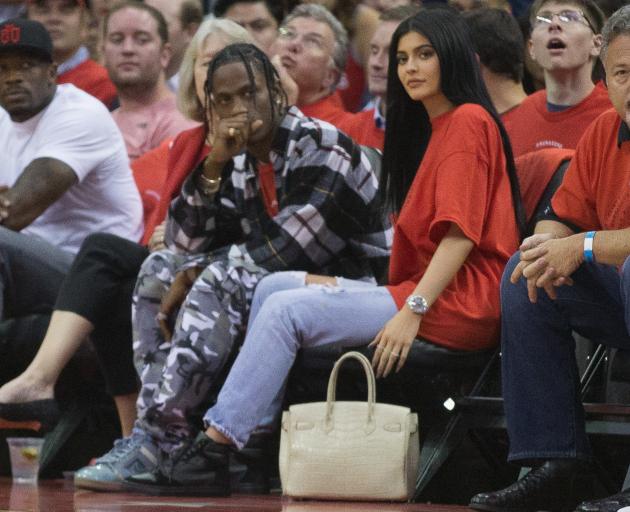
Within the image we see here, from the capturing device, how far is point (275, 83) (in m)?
5.11

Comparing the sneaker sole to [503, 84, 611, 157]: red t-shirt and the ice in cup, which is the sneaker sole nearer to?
the ice in cup

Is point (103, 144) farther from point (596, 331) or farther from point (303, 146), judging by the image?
point (596, 331)

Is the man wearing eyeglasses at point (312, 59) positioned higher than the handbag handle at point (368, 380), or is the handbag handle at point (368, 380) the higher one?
the man wearing eyeglasses at point (312, 59)

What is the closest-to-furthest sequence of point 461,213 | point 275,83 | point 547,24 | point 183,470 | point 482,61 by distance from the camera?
point 461,213 < point 183,470 < point 275,83 < point 547,24 < point 482,61

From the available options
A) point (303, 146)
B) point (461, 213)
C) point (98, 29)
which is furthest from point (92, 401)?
point (98, 29)

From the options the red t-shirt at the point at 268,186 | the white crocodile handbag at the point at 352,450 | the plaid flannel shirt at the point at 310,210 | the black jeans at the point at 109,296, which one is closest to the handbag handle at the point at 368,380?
the white crocodile handbag at the point at 352,450

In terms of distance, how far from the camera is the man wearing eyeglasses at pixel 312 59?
6668 mm

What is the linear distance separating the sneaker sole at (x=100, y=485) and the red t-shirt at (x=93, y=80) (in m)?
3.29

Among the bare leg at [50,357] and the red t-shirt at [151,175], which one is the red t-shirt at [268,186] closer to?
the bare leg at [50,357]

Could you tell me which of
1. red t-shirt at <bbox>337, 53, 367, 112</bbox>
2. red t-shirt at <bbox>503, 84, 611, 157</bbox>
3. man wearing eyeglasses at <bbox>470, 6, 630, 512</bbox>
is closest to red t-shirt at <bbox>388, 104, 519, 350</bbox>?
man wearing eyeglasses at <bbox>470, 6, 630, 512</bbox>

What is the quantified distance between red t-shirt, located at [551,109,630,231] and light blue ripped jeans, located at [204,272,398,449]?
2.43ft

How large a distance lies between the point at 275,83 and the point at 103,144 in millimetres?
1295

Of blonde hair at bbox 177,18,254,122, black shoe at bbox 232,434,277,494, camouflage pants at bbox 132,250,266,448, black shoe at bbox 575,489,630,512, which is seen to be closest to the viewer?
black shoe at bbox 575,489,630,512

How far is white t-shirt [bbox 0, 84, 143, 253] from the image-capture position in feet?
20.0
